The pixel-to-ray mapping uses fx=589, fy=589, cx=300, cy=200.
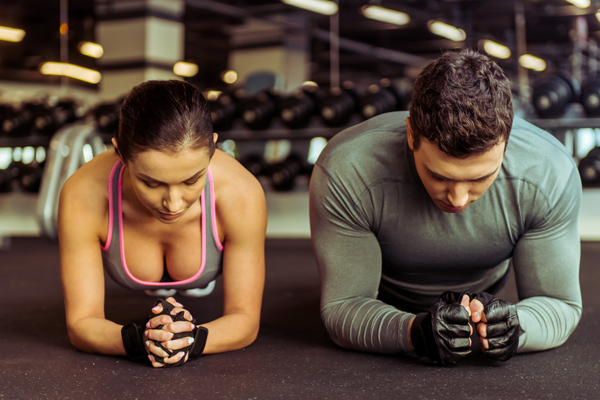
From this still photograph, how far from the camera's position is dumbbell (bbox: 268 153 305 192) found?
15.4 ft

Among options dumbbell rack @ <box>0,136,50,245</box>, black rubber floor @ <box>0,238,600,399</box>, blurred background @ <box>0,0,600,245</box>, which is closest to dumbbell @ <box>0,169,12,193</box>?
blurred background @ <box>0,0,600,245</box>

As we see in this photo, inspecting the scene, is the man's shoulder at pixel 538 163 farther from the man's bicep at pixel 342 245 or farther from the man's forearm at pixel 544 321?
the man's bicep at pixel 342 245

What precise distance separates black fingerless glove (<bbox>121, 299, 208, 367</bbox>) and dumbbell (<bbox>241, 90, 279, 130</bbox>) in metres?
3.37

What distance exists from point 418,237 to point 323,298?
0.27m

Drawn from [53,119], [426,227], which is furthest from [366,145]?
[53,119]

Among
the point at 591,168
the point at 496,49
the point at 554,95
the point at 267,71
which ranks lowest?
the point at 591,168

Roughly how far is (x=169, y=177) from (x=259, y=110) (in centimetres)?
346

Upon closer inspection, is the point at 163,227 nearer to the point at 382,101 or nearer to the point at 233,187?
the point at 233,187

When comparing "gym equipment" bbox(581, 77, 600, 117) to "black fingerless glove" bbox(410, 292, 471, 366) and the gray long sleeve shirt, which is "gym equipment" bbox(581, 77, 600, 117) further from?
"black fingerless glove" bbox(410, 292, 471, 366)

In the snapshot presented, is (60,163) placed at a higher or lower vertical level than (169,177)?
higher

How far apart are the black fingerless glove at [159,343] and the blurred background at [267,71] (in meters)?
1.15

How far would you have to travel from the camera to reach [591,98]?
159 inches

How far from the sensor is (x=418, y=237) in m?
1.43

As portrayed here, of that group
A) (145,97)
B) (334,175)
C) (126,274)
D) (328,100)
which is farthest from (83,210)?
(328,100)
